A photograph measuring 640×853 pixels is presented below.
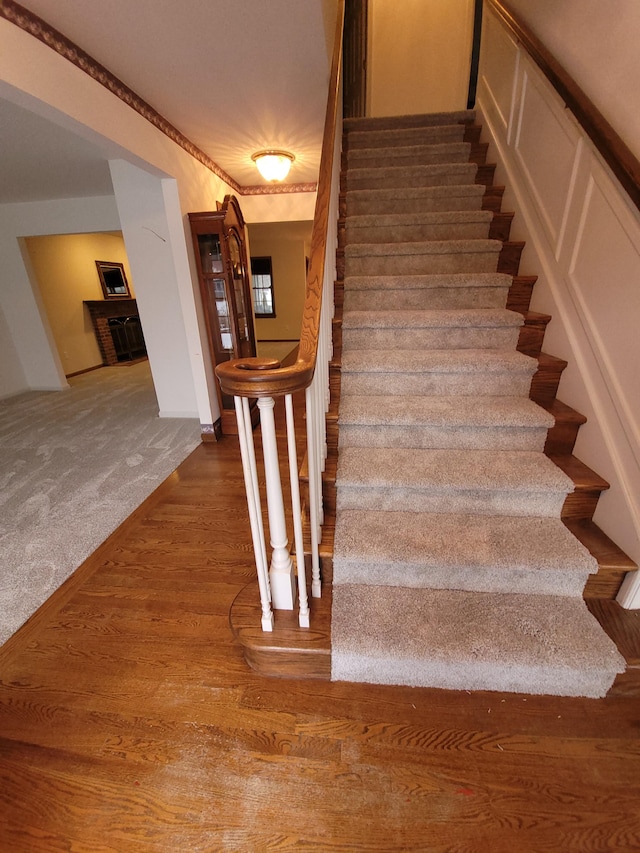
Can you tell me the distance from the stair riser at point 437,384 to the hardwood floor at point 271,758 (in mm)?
988

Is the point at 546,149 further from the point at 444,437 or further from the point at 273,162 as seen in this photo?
the point at 273,162

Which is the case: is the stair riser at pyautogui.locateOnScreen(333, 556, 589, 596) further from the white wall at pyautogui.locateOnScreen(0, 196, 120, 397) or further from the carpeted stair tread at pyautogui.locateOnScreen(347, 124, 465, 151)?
the white wall at pyautogui.locateOnScreen(0, 196, 120, 397)

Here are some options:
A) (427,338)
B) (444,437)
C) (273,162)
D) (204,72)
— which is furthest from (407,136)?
(444,437)

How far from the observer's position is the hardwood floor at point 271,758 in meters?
0.89

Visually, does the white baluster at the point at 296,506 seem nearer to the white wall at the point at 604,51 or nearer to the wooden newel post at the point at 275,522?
the wooden newel post at the point at 275,522

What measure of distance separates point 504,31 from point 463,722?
12.9 feet

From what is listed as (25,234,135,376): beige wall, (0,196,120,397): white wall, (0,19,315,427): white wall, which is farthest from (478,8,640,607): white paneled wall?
(25,234,135,376): beige wall

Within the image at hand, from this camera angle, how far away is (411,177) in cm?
259

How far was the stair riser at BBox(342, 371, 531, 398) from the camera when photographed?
1729 mm

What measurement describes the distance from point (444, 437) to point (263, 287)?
7873 millimetres

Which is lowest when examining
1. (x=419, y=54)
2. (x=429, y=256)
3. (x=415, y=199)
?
(x=429, y=256)

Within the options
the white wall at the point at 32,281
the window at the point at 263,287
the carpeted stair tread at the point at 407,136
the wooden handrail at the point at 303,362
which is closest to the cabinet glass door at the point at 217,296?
the carpeted stair tread at the point at 407,136

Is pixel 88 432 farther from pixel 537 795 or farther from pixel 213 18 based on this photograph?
pixel 537 795

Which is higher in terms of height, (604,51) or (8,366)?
(604,51)
